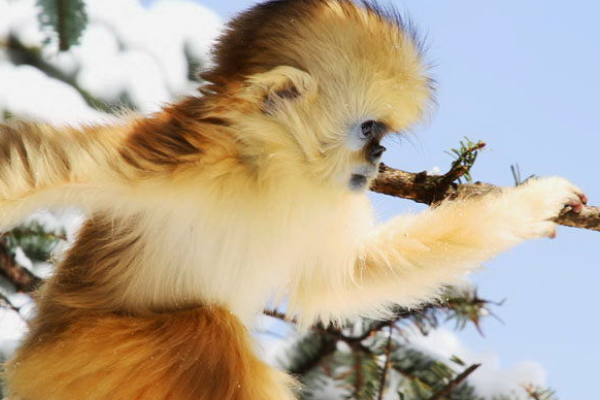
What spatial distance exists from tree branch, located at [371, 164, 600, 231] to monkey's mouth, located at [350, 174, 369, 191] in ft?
1.02

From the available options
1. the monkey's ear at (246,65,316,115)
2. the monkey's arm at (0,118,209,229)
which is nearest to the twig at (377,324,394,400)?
the monkey's ear at (246,65,316,115)

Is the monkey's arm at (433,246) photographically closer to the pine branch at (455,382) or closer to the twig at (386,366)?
the twig at (386,366)

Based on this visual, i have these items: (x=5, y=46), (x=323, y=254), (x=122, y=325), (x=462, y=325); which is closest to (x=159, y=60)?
(x=5, y=46)

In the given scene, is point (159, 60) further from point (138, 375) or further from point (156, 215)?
point (138, 375)

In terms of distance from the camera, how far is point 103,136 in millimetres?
3213

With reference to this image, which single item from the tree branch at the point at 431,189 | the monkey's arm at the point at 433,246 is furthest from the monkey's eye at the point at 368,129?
the monkey's arm at the point at 433,246

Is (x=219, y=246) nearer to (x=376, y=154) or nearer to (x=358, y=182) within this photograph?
(x=358, y=182)

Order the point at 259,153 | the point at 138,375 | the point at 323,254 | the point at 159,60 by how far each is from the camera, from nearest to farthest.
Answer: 1. the point at 138,375
2. the point at 259,153
3. the point at 323,254
4. the point at 159,60

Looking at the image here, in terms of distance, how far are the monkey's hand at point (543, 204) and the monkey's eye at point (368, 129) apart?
95 cm

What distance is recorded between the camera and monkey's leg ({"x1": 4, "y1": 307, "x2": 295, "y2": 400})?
10.5 ft

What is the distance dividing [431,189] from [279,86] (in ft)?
3.29

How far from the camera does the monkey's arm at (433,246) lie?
4047 millimetres

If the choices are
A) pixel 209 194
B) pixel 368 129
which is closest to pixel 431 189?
pixel 368 129

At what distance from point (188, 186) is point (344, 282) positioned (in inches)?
49.0
